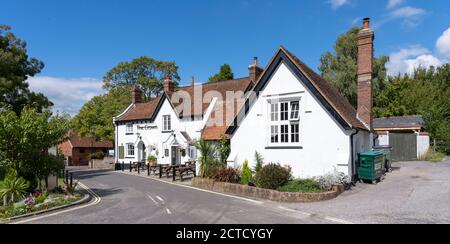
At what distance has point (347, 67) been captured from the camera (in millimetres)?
45812

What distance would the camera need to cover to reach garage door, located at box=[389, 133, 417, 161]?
28.7m

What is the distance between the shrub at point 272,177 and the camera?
15.9 metres

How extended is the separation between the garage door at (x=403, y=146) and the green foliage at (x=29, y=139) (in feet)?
79.9

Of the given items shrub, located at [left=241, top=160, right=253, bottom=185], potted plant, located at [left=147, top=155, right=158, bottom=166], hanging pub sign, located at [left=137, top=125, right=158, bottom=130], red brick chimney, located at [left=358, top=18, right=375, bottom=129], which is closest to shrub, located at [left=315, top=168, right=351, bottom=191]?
shrub, located at [left=241, top=160, right=253, bottom=185]

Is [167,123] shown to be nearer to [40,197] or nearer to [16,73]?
[16,73]

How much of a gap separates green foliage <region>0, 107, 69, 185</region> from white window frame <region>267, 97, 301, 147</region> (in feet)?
33.8

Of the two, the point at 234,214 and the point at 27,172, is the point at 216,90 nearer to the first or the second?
the point at 27,172

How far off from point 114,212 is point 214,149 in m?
10.2

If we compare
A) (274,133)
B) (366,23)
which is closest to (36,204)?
(274,133)

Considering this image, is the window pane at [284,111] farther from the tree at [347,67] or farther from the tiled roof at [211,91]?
the tree at [347,67]

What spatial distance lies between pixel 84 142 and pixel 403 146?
47.2m

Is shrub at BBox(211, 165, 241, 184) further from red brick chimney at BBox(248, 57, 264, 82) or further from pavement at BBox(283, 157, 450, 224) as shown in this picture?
red brick chimney at BBox(248, 57, 264, 82)

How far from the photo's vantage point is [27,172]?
657 inches
